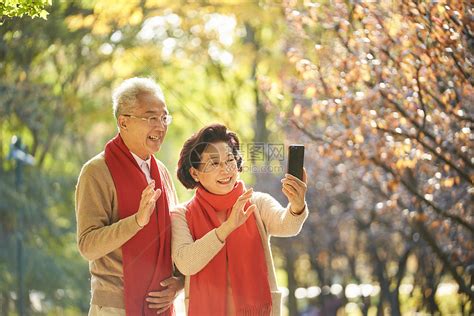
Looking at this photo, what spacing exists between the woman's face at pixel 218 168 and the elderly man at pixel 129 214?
7.2 inches

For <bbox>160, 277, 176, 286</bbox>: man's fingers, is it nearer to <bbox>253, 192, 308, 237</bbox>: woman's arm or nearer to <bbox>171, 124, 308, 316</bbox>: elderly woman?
<bbox>171, 124, 308, 316</bbox>: elderly woman

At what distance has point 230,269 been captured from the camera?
12.7 feet

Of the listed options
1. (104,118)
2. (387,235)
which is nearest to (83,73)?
(104,118)

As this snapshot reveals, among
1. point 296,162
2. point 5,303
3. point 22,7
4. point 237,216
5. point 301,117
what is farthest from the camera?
point 5,303

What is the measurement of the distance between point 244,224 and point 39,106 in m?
9.54

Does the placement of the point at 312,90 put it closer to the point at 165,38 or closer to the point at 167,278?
the point at 167,278

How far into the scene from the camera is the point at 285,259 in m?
14.2

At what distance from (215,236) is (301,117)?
4.36m

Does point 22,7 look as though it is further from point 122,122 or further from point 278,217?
point 278,217

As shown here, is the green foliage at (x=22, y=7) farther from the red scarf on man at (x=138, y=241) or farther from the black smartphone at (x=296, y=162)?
the black smartphone at (x=296, y=162)

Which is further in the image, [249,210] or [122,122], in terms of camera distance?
[122,122]

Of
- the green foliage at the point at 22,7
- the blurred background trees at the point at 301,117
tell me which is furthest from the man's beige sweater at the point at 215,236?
the green foliage at the point at 22,7

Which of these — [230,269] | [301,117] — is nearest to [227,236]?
[230,269]

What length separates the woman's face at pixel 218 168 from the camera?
3.83m
